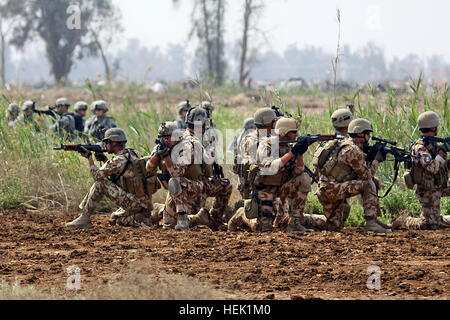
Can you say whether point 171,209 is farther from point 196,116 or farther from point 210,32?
point 210,32

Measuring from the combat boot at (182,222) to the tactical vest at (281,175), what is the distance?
96 cm

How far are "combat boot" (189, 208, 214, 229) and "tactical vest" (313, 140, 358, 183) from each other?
1.52 metres

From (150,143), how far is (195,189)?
3.60m

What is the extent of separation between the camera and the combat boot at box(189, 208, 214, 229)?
8750 millimetres

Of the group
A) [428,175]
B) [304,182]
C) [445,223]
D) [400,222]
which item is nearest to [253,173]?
[304,182]

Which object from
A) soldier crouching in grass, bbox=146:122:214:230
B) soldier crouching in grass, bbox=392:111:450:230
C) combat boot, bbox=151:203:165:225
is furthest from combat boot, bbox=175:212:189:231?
soldier crouching in grass, bbox=392:111:450:230

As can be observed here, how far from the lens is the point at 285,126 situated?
26.4 feet

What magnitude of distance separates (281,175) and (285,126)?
1.87 feet

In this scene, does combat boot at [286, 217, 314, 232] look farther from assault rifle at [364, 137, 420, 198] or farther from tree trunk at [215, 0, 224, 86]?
tree trunk at [215, 0, 224, 86]

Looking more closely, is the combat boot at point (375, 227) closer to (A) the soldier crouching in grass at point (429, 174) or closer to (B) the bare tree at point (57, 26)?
(A) the soldier crouching in grass at point (429, 174)
